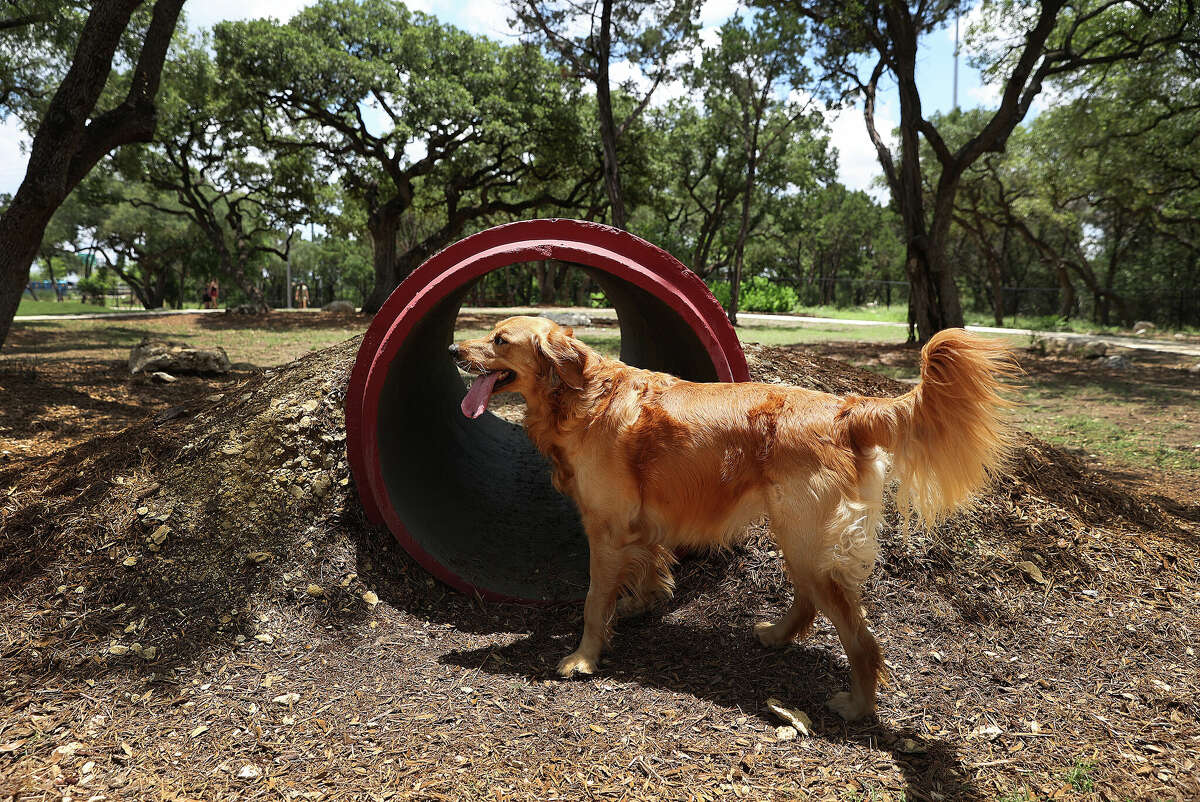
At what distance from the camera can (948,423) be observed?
2.86 metres

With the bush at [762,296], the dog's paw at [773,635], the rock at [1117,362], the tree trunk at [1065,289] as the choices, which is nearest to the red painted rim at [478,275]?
the dog's paw at [773,635]

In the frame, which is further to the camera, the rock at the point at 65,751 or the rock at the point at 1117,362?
the rock at the point at 1117,362

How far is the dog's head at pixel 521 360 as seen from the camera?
360cm

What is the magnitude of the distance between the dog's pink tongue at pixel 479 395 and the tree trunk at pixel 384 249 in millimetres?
21134

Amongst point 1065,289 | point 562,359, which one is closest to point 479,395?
point 562,359

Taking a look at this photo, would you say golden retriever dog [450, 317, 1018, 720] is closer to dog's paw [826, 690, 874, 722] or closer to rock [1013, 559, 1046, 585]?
dog's paw [826, 690, 874, 722]

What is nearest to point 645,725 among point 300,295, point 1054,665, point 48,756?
point 1054,665

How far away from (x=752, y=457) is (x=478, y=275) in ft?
6.90

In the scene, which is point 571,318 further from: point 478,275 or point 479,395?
point 479,395

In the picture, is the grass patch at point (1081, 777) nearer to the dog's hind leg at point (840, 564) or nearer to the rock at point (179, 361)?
the dog's hind leg at point (840, 564)

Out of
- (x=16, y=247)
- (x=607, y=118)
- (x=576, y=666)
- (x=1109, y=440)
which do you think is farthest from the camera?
(x=607, y=118)

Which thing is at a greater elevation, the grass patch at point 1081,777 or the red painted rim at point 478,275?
the red painted rim at point 478,275

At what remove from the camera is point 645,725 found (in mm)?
3174

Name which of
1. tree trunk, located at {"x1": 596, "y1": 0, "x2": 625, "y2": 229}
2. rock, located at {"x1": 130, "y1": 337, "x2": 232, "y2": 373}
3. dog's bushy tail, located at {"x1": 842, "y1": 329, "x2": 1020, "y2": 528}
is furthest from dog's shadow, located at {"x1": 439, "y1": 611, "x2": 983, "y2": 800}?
tree trunk, located at {"x1": 596, "y1": 0, "x2": 625, "y2": 229}
